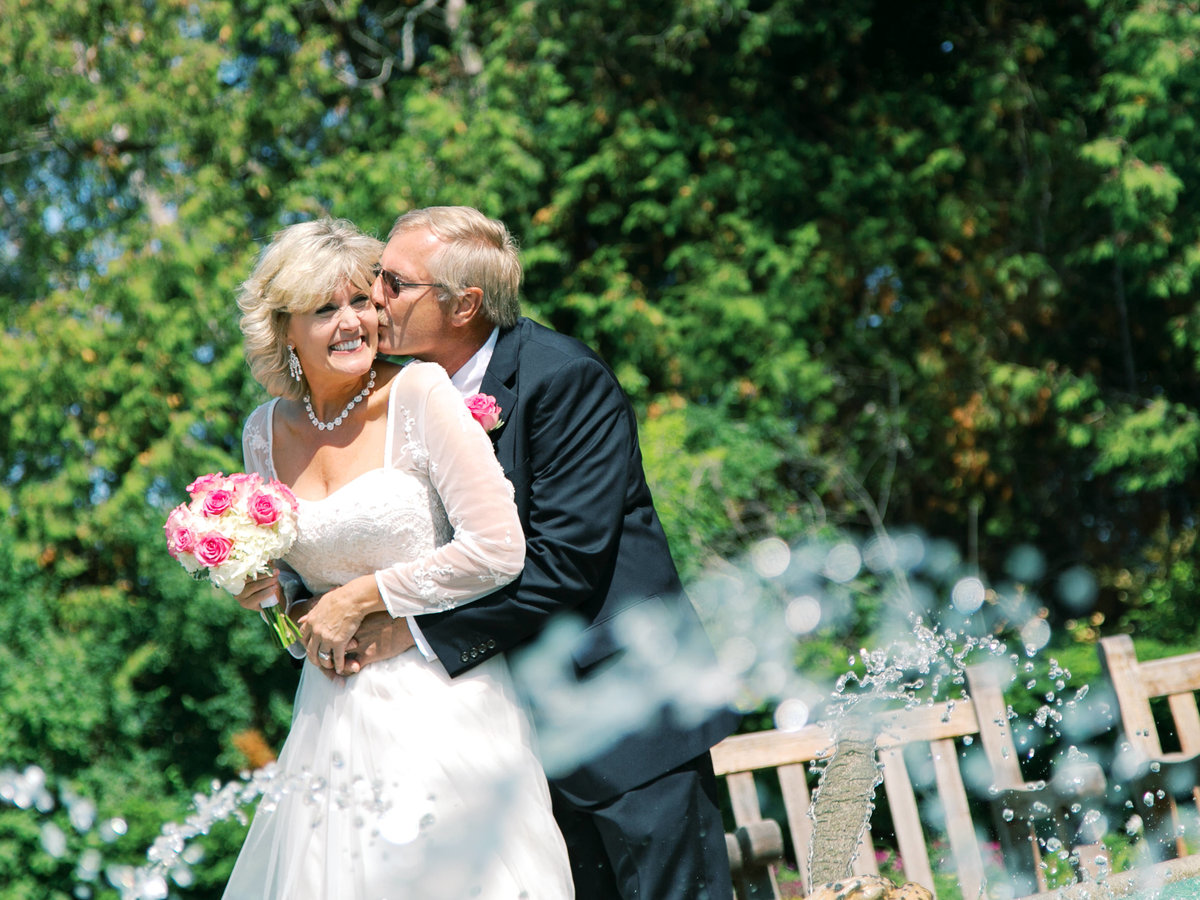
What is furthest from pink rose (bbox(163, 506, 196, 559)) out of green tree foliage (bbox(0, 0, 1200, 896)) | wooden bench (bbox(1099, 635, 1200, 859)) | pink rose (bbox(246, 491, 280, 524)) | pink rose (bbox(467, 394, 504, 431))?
green tree foliage (bbox(0, 0, 1200, 896))

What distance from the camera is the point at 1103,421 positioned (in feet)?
22.3

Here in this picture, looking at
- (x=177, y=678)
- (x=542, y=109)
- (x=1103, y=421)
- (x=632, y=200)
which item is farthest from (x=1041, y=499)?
(x=177, y=678)

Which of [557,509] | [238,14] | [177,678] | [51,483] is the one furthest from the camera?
[238,14]

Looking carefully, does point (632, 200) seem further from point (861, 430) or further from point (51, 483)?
point (51, 483)

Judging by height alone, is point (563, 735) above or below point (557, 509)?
below

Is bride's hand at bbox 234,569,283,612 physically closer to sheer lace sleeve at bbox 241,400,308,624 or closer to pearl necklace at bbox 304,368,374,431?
sheer lace sleeve at bbox 241,400,308,624

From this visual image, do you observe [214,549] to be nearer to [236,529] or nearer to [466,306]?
[236,529]

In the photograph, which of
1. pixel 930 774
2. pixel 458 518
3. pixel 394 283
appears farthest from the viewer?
pixel 930 774

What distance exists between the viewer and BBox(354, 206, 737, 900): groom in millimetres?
2512

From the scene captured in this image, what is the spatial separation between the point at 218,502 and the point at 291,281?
1.75ft

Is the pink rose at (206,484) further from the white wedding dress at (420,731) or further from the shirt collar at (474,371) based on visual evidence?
the shirt collar at (474,371)

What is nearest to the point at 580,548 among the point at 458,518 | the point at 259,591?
the point at 458,518

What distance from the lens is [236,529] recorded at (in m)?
2.52

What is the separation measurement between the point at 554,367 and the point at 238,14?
580 centimetres
